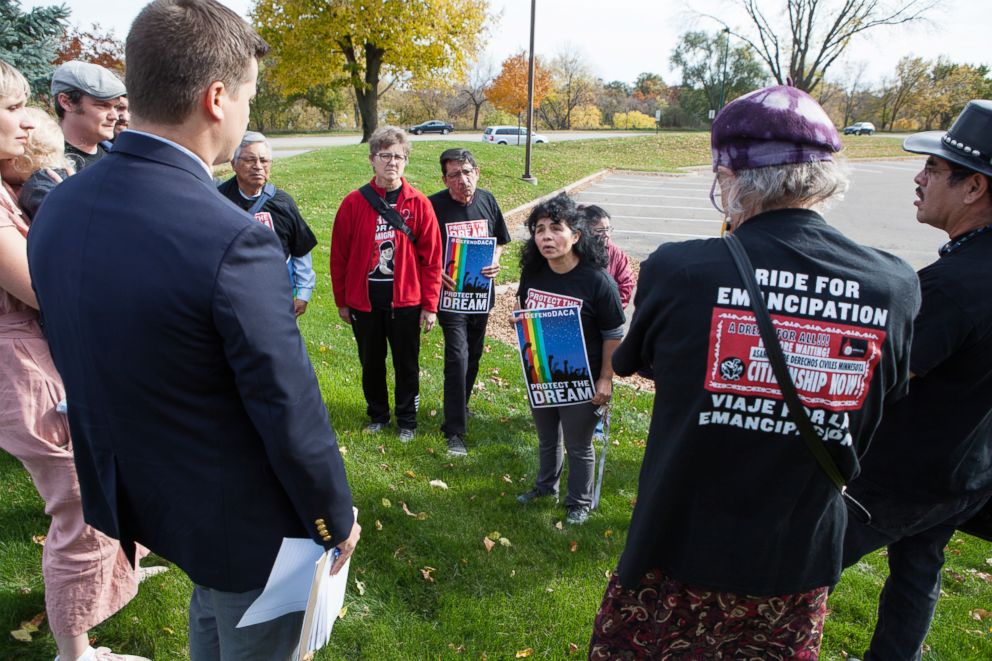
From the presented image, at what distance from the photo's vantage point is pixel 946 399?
2.27m

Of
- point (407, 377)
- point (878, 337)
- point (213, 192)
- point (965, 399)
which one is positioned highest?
point (213, 192)

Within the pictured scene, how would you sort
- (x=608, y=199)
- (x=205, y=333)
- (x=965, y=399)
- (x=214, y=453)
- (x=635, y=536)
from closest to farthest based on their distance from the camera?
(x=205, y=333)
(x=214, y=453)
(x=635, y=536)
(x=965, y=399)
(x=608, y=199)

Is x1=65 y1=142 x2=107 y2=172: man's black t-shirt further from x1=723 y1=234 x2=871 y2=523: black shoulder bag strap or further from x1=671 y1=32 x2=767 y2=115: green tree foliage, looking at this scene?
x1=671 y1=32 x2=767 y2=115: green tree foliage

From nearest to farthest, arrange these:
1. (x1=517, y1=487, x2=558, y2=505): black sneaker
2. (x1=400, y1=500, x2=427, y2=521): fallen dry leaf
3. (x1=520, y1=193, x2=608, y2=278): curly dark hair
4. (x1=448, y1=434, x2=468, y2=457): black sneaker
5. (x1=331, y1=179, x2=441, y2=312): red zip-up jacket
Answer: (x1=520, y1=193, x2=608, y2=278): curly dark hair
(x1=400, y1=500, x2=427, y2=521): fallen dry leaf
(x1=517, y1=487, x2=558, y2=505): black sneaker
(x1=331, y1=179, x2=441, y2=312): red zip-up jacket
(x1=448, y1=434, x2=468, y2=457): black sneaker

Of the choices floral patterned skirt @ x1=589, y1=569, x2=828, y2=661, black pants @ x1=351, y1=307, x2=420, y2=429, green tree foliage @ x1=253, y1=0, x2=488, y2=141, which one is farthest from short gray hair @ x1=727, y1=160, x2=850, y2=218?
green tree foliage @ x1=253, y1=0, x2=488, y2=141

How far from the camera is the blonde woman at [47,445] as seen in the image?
2.50 m

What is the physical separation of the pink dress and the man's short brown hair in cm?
134

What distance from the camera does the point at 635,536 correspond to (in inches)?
76.6

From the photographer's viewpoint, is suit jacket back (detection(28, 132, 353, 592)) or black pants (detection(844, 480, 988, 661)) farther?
black pants (detection(844, 480, 988, 661))

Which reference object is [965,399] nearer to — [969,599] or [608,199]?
[969,599]

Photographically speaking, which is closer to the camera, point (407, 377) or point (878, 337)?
point (878, 337)

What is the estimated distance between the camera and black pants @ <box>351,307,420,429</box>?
491cm

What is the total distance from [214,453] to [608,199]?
60.6 ft

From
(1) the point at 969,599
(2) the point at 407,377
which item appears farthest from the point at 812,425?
(2) the point at 407,377
